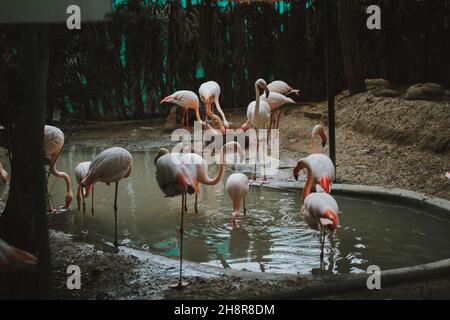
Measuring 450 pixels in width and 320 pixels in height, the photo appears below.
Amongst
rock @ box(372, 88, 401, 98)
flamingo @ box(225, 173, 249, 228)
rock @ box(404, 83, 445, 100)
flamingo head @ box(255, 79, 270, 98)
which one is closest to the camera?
flamingo @ box(225, 173, 249, 228)

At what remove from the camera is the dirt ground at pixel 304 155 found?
3.56m

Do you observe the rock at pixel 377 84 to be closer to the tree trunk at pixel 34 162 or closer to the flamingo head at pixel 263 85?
the flamingo head at pixel 263 85

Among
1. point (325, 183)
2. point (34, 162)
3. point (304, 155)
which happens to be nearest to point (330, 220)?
point (325, 183)

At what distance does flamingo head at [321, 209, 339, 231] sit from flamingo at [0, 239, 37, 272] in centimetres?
205

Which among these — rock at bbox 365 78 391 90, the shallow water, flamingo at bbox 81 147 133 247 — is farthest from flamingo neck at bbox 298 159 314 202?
rock at bbox 365 78 391 90

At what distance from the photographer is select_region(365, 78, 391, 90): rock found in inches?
383

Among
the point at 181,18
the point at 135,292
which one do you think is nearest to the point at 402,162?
the point at 135,292

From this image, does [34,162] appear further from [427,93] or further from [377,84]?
[377,84]

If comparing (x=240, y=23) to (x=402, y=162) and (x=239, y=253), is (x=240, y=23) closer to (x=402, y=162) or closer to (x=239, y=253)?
(x=402, y=162)

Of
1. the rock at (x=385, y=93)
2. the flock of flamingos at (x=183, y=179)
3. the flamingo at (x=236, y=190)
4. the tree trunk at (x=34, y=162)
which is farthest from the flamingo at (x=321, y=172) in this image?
the rock at (x=385, y=93)

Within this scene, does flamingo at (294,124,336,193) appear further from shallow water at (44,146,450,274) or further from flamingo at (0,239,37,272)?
flamingo at (0,239,37,272)

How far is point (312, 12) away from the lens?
1201 centimetres

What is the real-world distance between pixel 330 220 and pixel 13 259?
7.08 ft

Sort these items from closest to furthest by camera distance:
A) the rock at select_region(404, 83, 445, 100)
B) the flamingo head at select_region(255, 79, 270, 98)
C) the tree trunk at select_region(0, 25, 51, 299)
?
the tree trunk at select_region(0, 25, 51, 299), the flamingo head at select_region(255, 79, 270, 98), the rock at select_region(404, 83, 445, 100)
